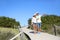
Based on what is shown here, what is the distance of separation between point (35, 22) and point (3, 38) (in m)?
3.46

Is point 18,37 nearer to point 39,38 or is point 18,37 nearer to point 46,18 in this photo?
point 39,38

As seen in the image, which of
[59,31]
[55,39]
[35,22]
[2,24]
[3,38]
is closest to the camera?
[55,39]

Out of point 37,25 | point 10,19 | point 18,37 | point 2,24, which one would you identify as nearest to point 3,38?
point 37,25

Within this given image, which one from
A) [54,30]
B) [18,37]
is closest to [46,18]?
[54,30]

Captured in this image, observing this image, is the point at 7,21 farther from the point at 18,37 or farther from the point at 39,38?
the point at 18,37

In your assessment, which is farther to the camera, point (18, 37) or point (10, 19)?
point (10, 19)

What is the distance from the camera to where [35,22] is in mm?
16891

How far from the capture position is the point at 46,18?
3934cm

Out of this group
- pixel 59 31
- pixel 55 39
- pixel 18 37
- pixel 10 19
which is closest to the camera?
pixel 18 37

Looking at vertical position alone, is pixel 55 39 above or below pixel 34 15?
below

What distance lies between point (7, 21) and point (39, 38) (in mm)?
19628

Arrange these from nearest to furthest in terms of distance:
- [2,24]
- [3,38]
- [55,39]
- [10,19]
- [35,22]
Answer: [55,39] < [35,22] < [3,38] < [2,24] < [10,19]

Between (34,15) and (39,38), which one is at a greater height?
(34,15)

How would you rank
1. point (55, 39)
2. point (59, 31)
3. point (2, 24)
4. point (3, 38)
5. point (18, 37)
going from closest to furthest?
1. point (18, 37)
2. point (55, 39)
3. point (3, 38)
4. point (59, 31)
5. point (2, 24)
